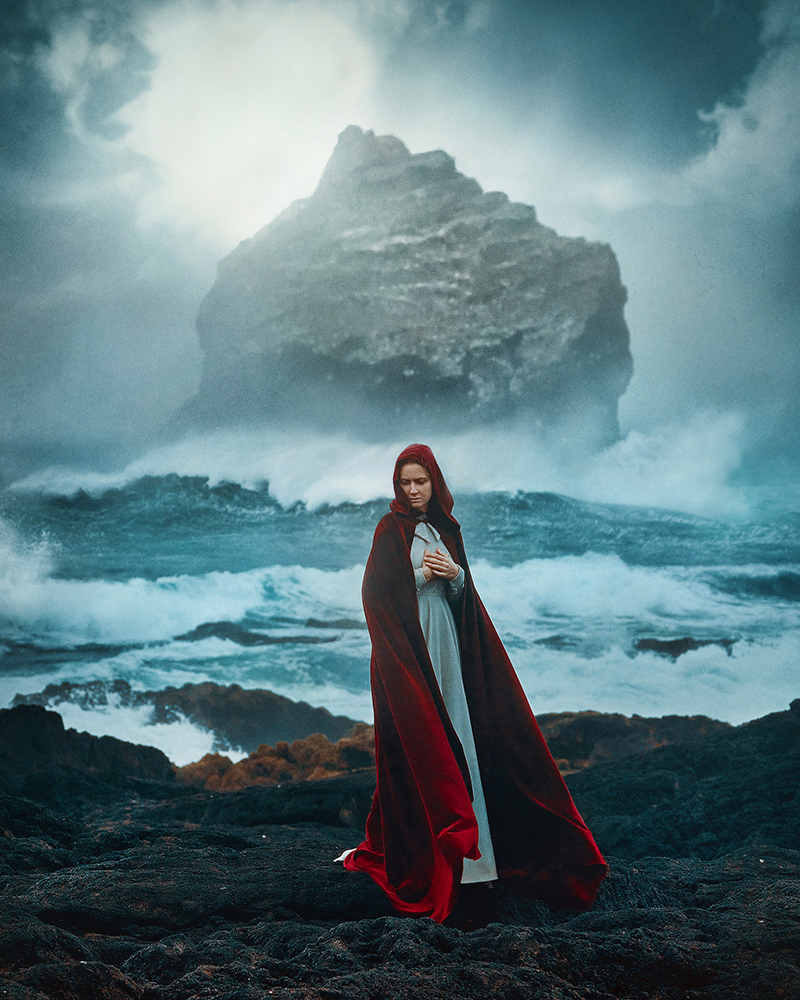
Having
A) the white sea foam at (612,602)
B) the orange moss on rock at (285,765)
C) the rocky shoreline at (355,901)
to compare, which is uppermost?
the white sea foam at (612,602)

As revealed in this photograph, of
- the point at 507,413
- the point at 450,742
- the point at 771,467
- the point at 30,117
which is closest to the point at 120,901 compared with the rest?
the point at 450,742

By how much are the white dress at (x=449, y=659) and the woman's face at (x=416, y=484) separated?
104mm

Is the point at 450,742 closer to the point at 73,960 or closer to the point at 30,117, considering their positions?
the point at 73,960

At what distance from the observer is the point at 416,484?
2.81m

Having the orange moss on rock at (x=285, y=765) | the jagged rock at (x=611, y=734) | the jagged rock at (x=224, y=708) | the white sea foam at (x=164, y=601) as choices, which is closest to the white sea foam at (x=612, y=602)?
the jagged rock at (x=611, y=734)

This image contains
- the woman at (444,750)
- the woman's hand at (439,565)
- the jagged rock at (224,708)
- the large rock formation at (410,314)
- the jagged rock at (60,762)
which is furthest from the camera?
the large rock formation at (410,314)

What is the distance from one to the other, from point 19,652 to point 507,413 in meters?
5.75

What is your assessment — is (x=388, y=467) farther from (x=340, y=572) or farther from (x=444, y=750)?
(x=444, y=750)

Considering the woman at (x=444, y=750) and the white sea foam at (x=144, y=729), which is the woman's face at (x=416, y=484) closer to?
the woman at (x=444, y=750)

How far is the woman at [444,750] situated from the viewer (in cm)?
237

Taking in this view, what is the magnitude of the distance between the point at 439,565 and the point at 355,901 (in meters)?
1.36

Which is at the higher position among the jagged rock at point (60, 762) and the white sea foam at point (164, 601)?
the white sea foam at point (164, 601)

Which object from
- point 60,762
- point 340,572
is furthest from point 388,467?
point 60,762

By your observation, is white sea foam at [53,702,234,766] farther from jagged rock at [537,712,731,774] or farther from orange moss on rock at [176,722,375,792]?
jagged rock at [537,712,731,774]
